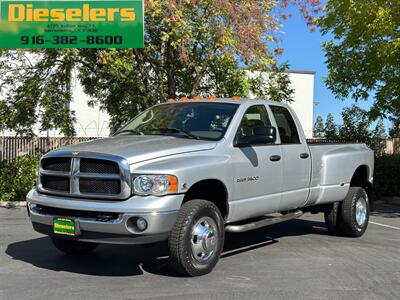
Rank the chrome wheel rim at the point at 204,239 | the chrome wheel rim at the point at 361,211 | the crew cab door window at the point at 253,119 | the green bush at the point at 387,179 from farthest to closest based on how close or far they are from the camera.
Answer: the green bush at the point at 387,179 → the chrome wheel rim at the point at 361,211 → the crew cab door window at the point at 253,119 → the chrome wheel rim at the point at 204,239

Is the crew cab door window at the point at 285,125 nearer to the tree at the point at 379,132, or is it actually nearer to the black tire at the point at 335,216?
the black tire at the point at 335,216

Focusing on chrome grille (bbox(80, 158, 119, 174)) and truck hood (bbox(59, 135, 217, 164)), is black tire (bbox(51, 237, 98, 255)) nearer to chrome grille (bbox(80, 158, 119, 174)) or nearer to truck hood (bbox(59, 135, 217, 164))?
truck hood (bbox(59, 135, 217, 164))

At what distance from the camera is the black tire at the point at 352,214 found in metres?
8.45

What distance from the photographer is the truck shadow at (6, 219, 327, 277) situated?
6.23 m

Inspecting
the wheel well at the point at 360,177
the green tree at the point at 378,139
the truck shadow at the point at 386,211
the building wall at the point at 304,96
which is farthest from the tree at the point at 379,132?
the building wall at the point at 304,96

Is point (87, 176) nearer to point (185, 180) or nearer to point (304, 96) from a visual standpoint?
point (185, 180)

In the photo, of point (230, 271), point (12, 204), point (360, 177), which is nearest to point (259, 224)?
point (230, 271)

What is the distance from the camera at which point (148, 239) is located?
17.7 feet

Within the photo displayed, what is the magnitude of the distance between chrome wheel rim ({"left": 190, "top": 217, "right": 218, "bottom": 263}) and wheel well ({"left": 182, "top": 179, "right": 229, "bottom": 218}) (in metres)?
0.33

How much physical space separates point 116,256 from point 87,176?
69.5 inches

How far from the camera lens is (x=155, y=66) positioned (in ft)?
45.7

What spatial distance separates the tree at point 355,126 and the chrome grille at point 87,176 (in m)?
12.6

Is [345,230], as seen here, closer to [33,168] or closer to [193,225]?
[193,225]

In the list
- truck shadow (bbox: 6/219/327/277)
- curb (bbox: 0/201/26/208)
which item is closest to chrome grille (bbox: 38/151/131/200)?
truck shadow (bbox: 6/219/327/277)
